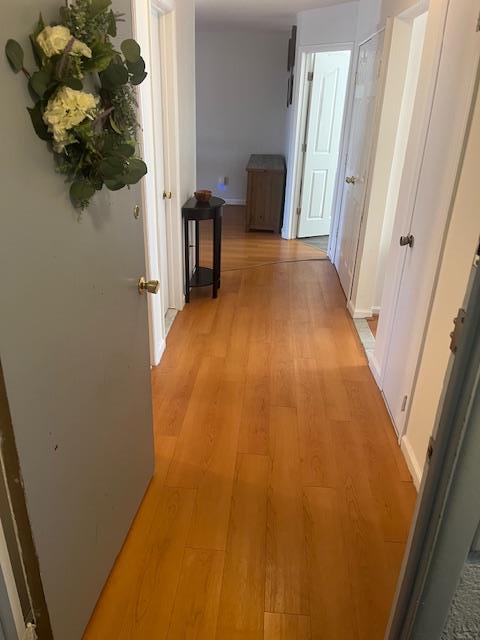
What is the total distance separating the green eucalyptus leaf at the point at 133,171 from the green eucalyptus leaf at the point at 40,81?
0.29 metres

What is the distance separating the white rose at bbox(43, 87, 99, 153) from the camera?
0.87m

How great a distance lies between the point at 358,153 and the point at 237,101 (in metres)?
3.46

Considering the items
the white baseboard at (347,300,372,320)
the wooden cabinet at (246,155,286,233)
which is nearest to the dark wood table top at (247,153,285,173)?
the wooden cabinet at (246,155,286,233)

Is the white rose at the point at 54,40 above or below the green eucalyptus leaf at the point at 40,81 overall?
above

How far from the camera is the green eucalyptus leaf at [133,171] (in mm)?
1156

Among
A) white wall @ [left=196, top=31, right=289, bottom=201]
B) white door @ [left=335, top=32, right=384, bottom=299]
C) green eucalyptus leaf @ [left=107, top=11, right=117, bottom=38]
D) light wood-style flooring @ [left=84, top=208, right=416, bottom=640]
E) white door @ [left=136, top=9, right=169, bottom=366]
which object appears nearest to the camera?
green eucalyptus leaf @ [left=107, top=11, right=117, bottom=38]

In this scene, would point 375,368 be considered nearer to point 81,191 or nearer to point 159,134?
point 159,134

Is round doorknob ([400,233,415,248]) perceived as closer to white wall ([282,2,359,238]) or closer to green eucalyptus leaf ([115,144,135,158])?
green eucalyptus leaf ([115,144,135,158])

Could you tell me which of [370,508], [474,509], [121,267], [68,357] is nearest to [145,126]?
[121,267]

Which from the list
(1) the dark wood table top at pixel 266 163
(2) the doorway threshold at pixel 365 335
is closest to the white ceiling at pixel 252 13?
(1) the dark wood table top at pixel 266 163

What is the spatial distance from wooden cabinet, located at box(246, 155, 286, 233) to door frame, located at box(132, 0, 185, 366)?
2363mm

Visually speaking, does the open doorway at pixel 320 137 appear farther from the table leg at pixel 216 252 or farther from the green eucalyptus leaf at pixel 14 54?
the green eucalyptus leaf at pixel 14 54

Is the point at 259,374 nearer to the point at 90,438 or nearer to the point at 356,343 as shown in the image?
the point at 356,343

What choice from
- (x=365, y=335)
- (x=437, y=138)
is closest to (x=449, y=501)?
(x=437, y=138)
